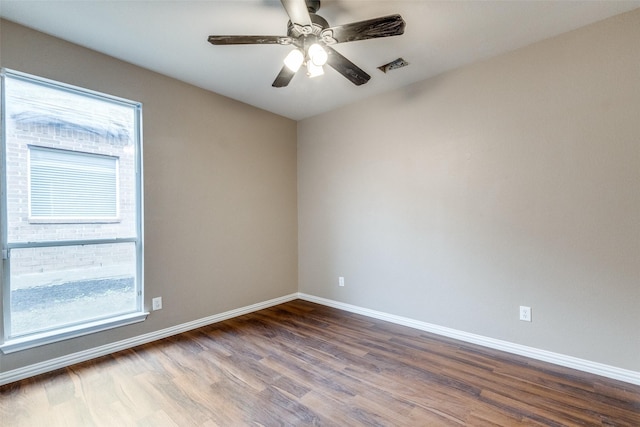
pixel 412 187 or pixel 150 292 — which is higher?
pixel 412 187

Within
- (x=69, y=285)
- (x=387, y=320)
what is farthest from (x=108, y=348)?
(x=387, y=320)

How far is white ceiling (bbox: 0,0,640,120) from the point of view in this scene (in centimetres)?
193

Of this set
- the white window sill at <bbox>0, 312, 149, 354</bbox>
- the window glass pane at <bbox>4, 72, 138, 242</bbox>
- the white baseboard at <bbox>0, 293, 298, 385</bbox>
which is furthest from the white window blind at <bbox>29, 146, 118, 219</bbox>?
the white baseboard at <bbox>0, 293, 298, 385</bbox>

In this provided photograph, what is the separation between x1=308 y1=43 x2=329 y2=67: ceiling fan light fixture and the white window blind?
2.03m

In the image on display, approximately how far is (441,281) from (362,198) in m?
1.27

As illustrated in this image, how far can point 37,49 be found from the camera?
7.10 ft

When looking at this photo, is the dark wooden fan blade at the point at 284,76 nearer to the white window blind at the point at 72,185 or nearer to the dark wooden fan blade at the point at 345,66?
the dark wooden fan blade at the point at 345,66

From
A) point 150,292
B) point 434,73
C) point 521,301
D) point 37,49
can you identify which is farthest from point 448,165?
point 37,49

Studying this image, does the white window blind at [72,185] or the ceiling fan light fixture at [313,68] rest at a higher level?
the ceiling fan light fixture at [313,68]

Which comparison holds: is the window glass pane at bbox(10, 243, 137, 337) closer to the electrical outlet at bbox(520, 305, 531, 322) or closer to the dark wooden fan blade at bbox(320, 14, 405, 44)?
the dark wooden fan blade at bbox(320, 14, 405, 44)

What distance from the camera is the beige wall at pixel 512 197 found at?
80.7 inches

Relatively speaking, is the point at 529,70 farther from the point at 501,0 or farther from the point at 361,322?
the point at 361,322

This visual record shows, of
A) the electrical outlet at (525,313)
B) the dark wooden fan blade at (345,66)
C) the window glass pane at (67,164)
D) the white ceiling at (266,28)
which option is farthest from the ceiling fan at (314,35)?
the electrical outlet at (525,313)

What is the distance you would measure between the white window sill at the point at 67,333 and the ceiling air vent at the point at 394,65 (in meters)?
3.22
